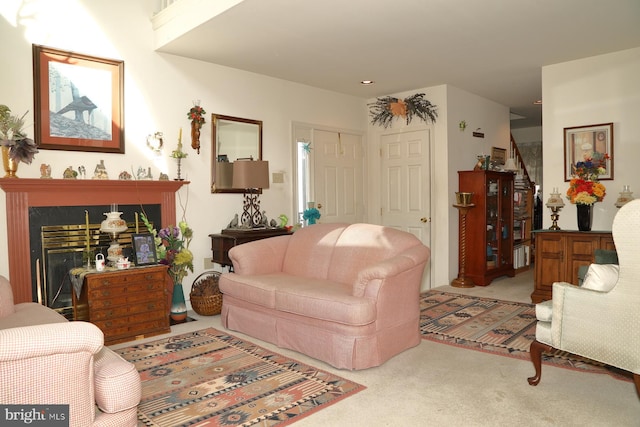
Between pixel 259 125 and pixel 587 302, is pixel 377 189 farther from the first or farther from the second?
pixel 587 302

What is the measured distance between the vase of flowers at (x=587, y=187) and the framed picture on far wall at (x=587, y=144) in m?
0.05

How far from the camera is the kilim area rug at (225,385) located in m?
2.40

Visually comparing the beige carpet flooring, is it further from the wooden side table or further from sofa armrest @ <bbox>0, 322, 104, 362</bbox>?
the wooden side table

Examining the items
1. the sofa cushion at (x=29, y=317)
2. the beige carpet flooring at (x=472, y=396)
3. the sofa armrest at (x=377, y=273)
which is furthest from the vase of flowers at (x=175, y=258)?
the sofa armrest at (x=377, y=273)

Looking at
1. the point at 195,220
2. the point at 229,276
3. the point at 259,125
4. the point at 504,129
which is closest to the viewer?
the point at 229,276

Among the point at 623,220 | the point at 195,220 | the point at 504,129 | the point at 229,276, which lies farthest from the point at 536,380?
the point at 504,129

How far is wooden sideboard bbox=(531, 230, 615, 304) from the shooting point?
446 cm

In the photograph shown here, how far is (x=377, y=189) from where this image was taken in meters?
6.60

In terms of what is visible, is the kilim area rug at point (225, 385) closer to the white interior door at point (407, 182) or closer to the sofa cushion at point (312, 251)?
the sofa cushion at point (312, 251)

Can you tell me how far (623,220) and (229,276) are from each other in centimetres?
294

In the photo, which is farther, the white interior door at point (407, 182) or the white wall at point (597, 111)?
the white interior door at point (407, 182)

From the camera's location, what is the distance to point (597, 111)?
482 cm

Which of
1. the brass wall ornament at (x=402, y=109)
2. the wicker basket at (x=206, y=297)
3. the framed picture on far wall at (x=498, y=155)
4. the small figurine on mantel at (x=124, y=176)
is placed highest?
the brass wall ornament at (x=402, y=109)

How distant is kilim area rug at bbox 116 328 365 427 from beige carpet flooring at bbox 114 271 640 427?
150mm
